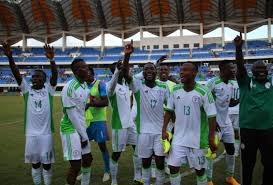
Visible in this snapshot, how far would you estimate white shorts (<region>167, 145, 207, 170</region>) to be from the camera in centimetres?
570

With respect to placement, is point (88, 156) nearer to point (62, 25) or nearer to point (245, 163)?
point (245, 163)

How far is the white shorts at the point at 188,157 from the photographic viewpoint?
5703 millimetres

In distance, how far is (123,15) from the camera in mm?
58969

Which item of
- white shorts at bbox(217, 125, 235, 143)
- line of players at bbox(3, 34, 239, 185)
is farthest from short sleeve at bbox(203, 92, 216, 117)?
white shorts at bbox(217, 125, 235, 143)

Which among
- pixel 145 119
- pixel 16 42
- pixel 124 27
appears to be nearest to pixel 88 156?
pixel 145 119

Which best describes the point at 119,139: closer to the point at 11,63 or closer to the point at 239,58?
the point at 11,63

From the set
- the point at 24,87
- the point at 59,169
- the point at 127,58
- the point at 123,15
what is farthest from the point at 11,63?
the point at 123,15

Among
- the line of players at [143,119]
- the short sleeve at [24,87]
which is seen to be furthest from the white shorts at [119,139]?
the short sleeve at [24,87]

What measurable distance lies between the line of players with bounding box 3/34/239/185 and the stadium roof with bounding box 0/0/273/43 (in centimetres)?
4909

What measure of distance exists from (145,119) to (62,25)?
58891 millimetres

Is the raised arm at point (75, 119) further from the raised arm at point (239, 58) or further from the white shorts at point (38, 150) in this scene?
the raised arm at point (239, 58)

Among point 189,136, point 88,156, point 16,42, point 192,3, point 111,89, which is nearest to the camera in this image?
point 189,136

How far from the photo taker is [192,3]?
2160 inches

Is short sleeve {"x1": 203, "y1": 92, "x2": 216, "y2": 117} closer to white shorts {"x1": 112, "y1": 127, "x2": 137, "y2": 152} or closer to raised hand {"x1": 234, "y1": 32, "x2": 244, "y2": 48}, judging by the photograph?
raised hand {"x1": 234, "y1": 32, "x2": 244, "y2": 48}
